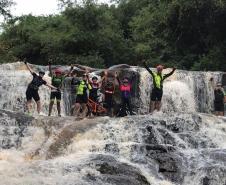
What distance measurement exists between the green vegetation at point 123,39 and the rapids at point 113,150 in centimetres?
1364

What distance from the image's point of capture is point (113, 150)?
12281 mm

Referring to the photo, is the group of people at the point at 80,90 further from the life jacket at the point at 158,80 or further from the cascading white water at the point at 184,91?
the cascading white water at the point at 184,91

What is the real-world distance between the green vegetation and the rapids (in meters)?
13.6

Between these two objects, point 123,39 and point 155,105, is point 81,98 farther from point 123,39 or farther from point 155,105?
point 123,39

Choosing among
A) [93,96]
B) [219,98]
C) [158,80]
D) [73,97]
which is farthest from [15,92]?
[219,98]

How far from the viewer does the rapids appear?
10.5m

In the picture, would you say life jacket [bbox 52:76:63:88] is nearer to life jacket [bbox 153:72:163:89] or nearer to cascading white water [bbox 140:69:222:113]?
life jacket [bbox 153:72:163:89]

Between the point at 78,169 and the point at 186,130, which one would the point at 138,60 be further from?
the point at 78,169

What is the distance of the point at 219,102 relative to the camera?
18.0 metres

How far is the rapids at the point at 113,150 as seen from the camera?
412 inches

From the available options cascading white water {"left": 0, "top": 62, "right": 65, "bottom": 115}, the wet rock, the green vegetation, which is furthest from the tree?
the wet rock

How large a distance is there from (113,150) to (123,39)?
19.1 metres

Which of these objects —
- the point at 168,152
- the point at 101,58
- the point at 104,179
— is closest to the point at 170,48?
the point at 101,58

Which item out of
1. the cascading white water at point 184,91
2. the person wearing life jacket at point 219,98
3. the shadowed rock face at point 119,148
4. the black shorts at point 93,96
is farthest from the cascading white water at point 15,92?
the person wearing life jacket at point 219,98
